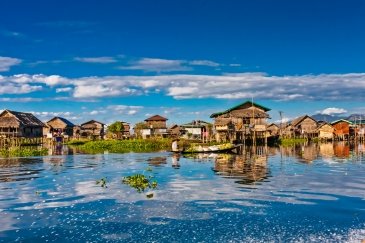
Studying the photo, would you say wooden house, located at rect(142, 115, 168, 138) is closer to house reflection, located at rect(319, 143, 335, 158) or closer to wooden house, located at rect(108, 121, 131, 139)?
wooden house, located at rect(108, 121, 131, 139)

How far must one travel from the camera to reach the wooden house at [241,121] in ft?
241

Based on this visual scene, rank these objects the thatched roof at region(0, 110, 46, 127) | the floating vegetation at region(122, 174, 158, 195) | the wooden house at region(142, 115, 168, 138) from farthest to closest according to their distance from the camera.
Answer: the wooden house at region(142, 115, 168, 138) → the thatched roof at region(0, 110, 46, 127) → the floating vegetation at region(122, 174, 158, 195)

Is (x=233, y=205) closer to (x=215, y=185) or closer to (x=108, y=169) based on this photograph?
(x=215, y=185)

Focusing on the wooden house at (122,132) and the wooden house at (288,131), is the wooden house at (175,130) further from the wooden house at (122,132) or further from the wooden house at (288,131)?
Result: the wooden house at (288,131)

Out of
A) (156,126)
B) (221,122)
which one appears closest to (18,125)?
(156,126)

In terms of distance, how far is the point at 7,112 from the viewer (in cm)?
7944

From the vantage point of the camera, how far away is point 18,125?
76.2 meters

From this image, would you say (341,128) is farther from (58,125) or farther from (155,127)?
(58,125)

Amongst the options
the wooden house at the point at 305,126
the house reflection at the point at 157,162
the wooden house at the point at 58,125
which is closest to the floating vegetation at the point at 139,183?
the house reflection at the point at 157,162

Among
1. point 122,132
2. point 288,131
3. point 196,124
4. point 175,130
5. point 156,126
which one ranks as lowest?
point 122,132

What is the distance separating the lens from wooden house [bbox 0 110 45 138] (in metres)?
76.7

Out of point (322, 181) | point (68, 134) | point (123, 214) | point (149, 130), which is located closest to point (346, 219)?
point (123, 214)

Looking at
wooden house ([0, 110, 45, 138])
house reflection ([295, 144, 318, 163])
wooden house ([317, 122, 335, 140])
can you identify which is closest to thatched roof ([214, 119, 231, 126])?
house reflection ([295, 144, 318, 163])

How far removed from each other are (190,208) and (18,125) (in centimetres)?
6788
